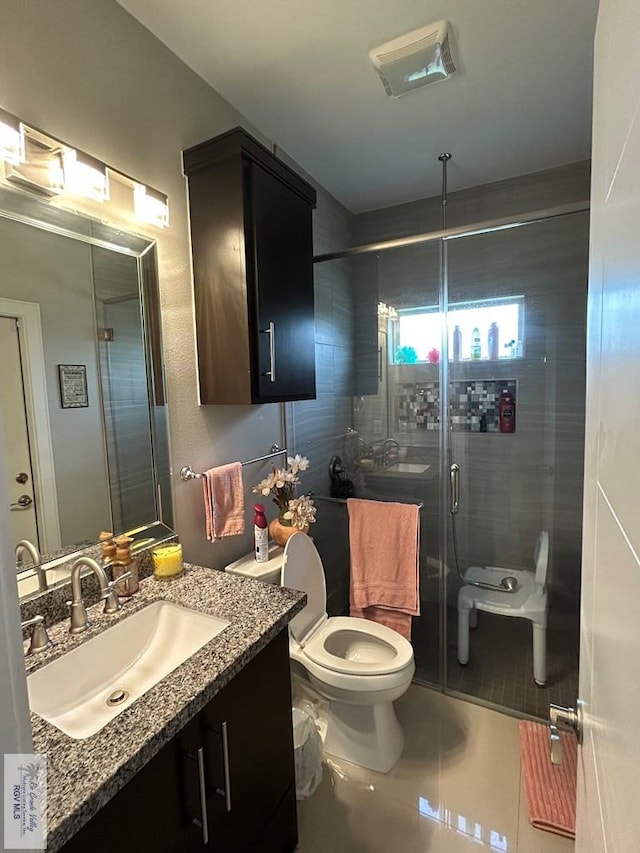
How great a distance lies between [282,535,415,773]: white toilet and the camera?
1595 millimetres

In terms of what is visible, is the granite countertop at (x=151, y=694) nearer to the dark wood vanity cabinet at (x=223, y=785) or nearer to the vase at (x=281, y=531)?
the dark wood vanity cabinet at (x=223, y=785)

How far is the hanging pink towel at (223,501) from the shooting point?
159 centimetres

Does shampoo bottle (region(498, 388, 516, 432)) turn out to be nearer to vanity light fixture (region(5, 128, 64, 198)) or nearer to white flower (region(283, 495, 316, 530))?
white flower (region(283, 495, 316, 530))

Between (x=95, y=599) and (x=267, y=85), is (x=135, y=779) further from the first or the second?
(x=267, y=85)

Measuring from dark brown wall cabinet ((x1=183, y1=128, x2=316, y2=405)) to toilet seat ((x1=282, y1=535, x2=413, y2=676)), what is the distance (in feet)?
2.39

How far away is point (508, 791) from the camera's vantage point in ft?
5.20

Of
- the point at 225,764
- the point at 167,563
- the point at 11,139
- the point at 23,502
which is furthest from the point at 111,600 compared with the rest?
the point at 11,139

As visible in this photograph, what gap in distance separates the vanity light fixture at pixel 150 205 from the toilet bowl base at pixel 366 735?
1.95m

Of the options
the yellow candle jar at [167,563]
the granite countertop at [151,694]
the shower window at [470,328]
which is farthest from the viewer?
the shower window at [470,328]

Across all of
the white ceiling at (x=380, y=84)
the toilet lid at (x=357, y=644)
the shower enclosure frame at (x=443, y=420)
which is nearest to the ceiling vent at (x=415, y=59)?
the white ceiling at (x=380, y=84)

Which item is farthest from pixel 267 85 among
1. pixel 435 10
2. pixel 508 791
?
pixel 508 791

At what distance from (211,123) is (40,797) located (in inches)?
80.0

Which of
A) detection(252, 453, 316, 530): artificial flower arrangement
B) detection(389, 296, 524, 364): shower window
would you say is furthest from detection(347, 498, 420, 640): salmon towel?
detection(389, 296, 524, 364): shower window

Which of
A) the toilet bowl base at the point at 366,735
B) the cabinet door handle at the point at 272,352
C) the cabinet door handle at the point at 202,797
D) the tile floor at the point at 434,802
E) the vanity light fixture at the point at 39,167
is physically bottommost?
the tile floor at the point at 434,802
